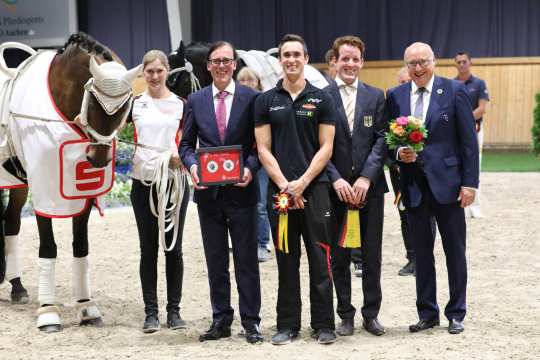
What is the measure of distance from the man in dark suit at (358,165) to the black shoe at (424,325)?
0.61ft

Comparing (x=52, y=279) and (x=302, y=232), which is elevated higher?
(x=302, y=232)

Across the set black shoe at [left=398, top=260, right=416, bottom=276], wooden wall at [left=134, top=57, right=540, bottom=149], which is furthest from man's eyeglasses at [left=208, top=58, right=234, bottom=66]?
wooden wall at [left=134, top=57, right=540, bottom=149]

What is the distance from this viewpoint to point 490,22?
19.3 meters

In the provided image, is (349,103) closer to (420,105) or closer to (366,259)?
(420,105)

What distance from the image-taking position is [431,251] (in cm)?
495

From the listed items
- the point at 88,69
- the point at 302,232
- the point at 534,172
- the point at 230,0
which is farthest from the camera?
the point at 230,0

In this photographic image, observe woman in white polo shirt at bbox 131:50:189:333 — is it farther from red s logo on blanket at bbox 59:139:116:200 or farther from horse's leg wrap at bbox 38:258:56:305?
horse's leg wrap at bbox 38:258:56:305

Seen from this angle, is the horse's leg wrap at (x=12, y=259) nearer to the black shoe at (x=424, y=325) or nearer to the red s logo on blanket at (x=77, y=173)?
the red s logo on blanket at (x=77, y=173)

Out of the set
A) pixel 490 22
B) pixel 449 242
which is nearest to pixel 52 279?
pixel 449 242

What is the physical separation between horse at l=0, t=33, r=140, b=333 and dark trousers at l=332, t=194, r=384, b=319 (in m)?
1.46

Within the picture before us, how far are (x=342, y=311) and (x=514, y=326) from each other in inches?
43.1

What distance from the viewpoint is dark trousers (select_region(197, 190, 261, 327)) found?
186 inches

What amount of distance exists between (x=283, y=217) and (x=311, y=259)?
1.00 ft

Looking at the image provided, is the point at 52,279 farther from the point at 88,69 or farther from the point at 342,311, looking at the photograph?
the point at 342,311
